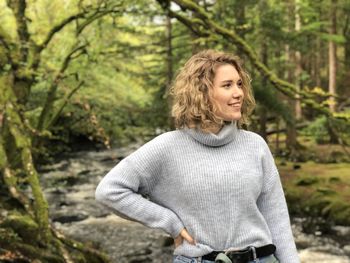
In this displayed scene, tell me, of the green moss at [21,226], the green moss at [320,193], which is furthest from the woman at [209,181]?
the green moss at [320,193]

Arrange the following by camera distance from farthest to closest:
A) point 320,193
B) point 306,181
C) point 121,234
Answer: point 306,181, point 320,193, point 121,234

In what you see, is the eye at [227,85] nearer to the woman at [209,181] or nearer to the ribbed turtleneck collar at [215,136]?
the woman at [209,181]

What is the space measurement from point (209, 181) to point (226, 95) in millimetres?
452

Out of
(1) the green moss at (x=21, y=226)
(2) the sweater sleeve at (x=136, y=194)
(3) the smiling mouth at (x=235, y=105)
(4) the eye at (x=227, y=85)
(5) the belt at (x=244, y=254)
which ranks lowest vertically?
(1) the green moss at (x=21, y=226)

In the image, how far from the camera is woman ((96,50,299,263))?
2508 mm

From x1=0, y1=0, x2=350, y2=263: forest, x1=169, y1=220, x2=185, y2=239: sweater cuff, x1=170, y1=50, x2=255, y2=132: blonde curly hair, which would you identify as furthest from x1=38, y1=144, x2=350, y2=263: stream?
x1=169, y1=220, x2=185, y2=239: sweater cuff

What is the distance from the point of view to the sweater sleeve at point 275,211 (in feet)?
8.73

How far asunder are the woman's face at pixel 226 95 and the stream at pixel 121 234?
5.16 meters

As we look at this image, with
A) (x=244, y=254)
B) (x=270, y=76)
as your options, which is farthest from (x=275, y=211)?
(x=270, y=76)

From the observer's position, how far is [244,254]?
99.2 inches

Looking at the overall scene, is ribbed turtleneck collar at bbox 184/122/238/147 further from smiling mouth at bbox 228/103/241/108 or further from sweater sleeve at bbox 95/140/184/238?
sweater sleeve at bbox 95/140/184/238

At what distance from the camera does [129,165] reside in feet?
8.34

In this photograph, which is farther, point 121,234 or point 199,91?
point 121,234

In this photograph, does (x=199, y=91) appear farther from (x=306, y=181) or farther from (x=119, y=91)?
(x=119, y=91)
